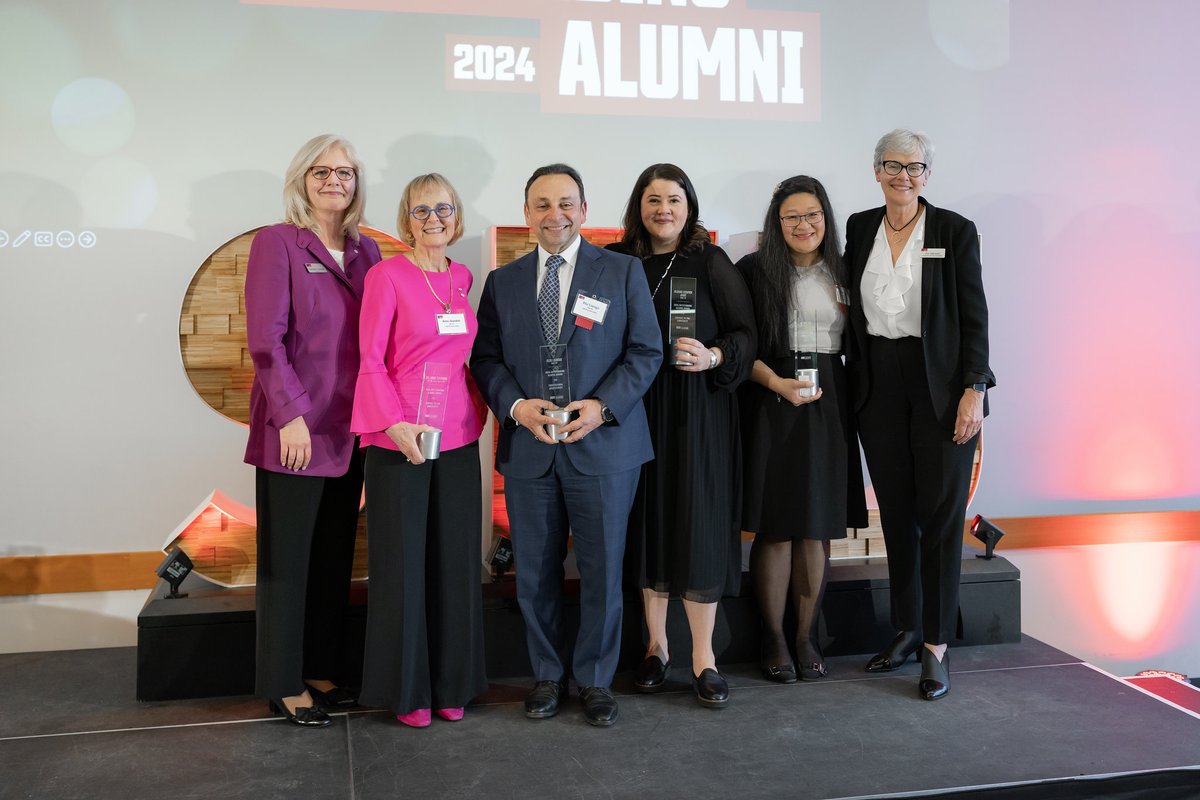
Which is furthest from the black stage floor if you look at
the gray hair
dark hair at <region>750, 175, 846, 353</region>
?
the gray hair

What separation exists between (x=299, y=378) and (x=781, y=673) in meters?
1.70

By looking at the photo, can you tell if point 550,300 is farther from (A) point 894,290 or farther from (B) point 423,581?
(A) point 894,290

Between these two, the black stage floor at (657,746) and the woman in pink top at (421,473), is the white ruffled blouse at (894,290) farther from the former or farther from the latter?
the woman in pink top at (421,473)

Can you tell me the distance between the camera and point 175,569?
9.82 ft

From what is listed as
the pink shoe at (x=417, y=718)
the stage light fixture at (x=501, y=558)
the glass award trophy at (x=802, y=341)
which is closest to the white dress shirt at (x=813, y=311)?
the glass award trophy at (x=802, y=341)

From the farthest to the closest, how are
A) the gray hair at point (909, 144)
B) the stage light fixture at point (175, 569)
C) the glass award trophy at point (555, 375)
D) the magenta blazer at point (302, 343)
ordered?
the stage light fixture at point (175, 569), the gray hair at point (909, 144), the glass award trophy at point (555, 375), the magenta blazer at point (302, 343)

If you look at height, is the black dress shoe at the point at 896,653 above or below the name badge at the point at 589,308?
below

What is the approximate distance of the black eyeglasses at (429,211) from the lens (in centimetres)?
249

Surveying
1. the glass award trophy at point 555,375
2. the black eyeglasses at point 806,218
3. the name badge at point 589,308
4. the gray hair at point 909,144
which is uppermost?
the gray hair at point 909,144

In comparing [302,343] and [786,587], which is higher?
[302,343]

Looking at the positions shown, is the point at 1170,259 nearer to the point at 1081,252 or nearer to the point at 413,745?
the point at 1081,252

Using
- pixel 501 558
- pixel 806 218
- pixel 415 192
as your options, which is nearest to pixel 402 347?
pixel 415 192

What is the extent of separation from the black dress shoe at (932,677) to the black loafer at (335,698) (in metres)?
1.69

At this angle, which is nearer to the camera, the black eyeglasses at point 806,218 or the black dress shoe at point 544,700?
the black dress shoe at point 544,700
